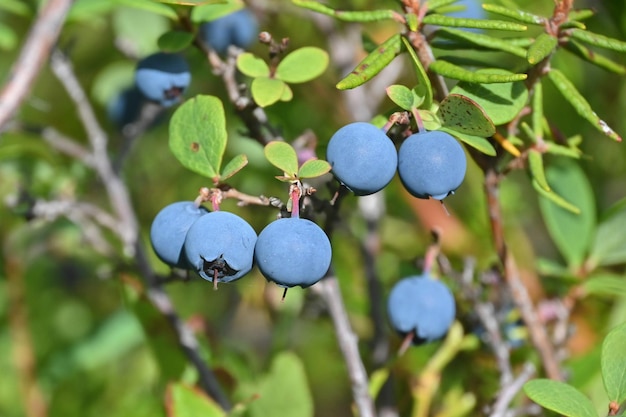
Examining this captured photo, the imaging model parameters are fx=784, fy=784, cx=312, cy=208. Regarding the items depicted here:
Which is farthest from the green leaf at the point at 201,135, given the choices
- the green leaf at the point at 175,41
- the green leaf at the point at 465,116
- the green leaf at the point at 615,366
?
the green leaf at the point at 615,366

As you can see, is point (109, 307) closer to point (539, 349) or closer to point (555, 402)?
point (539, 349)

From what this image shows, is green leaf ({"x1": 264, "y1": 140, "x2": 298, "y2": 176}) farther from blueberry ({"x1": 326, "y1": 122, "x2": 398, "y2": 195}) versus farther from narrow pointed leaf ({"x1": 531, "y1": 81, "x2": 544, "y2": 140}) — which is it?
narrow pointed leaf ({"x1": 531, "y1": 81, "x2": 544, "y2": 140})

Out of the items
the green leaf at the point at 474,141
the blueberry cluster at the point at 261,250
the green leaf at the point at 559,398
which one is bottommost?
the green leaf at the point at 559,398

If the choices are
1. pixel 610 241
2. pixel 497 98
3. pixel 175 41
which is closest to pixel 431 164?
pixel 497 98

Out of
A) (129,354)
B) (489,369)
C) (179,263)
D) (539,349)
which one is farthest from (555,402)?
(129,354)

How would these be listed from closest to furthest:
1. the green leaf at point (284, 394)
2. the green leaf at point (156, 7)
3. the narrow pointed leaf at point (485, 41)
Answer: the narrow pointed leaf at point (485, 41)
the green leaf at point (156, 7)
the green leaf at point (284, 394)

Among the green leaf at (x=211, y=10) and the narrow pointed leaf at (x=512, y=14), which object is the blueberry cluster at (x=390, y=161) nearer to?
the narrow pointed leaf at (x=512, y=14)

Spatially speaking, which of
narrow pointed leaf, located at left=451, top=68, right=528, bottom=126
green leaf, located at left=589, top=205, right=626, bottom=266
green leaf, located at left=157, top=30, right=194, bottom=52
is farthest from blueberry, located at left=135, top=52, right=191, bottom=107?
green leaf, located at left=589, top=205, right=626, bottom=266
